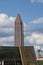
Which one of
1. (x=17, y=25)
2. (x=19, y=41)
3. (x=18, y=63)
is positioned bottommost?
(x=18, y=63)

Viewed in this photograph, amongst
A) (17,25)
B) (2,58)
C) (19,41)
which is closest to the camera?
(2,58)

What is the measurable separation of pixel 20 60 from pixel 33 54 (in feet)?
6.92

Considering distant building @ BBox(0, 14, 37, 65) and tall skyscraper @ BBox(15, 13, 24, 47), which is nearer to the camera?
distant building @ BBox(0, 14, 37, 65)

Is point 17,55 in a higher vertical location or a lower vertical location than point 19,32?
lower

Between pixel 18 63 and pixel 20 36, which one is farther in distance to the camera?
pixel 20 36

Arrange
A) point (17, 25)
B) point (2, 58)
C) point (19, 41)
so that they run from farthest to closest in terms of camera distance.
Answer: point (17, 25) < point (19, 41) < point (2, 58)

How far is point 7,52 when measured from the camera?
3080 centimetres

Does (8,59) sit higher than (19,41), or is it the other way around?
(19,41)

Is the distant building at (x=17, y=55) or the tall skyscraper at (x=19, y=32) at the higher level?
the tall skyscraper at (x=19, y=32)

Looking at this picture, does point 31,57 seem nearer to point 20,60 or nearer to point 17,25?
point 20,60

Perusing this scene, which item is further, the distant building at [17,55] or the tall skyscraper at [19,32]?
the tall skyscraper at [19,32]

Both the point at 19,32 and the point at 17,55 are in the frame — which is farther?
the point at 19,32

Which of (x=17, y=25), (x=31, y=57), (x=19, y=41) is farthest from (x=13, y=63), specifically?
(x=17, y=25)

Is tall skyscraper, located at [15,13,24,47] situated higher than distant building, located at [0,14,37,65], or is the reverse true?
tall skyscraper, located at [15,13,24,47]
